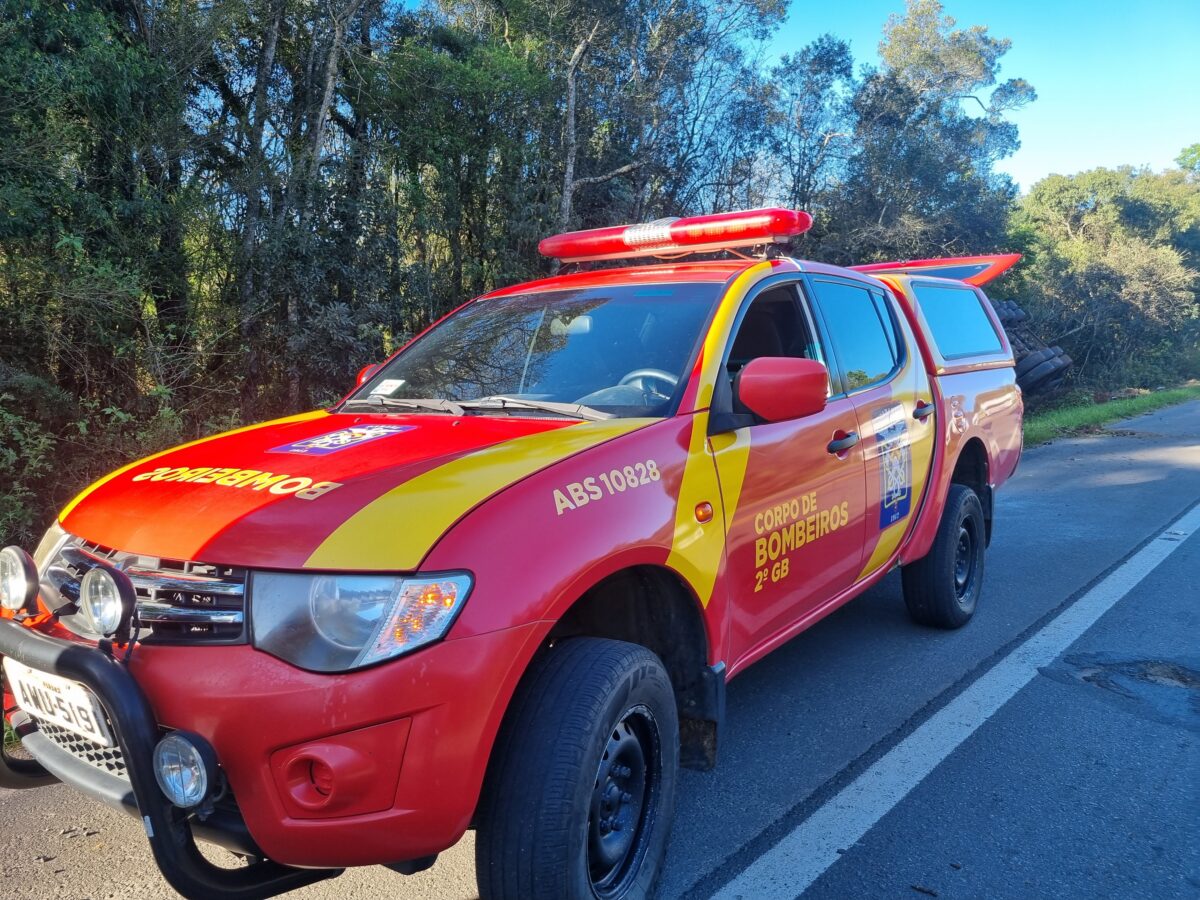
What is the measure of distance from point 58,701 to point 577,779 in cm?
127

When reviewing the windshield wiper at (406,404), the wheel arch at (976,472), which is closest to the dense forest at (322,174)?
the windshield wiper at (406,404)

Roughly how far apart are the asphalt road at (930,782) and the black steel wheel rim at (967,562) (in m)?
0.20

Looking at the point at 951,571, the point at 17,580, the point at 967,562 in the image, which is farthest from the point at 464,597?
the point at 967,562

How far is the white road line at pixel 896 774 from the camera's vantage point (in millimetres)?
2637

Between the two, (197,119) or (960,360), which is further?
(197,119)

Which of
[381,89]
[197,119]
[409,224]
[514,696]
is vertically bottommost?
[514,696]

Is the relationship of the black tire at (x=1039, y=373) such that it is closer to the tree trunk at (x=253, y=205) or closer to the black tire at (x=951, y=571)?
the black tire at (x=951, y=571)

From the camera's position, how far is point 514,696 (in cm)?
214

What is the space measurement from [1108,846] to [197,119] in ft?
32.0

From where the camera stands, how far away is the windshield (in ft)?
9.77

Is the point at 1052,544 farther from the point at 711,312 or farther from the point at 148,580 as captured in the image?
the point at 148,580

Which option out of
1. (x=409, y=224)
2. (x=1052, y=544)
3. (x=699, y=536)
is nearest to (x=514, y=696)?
(x=699, y=536)

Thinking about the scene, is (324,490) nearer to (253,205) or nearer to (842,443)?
(842,443)

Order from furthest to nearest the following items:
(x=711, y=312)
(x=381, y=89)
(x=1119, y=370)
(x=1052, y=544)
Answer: (x=1119, y=370) → (x=381, y=89) → (x=1052, y=544) → (x=711, y=312)
